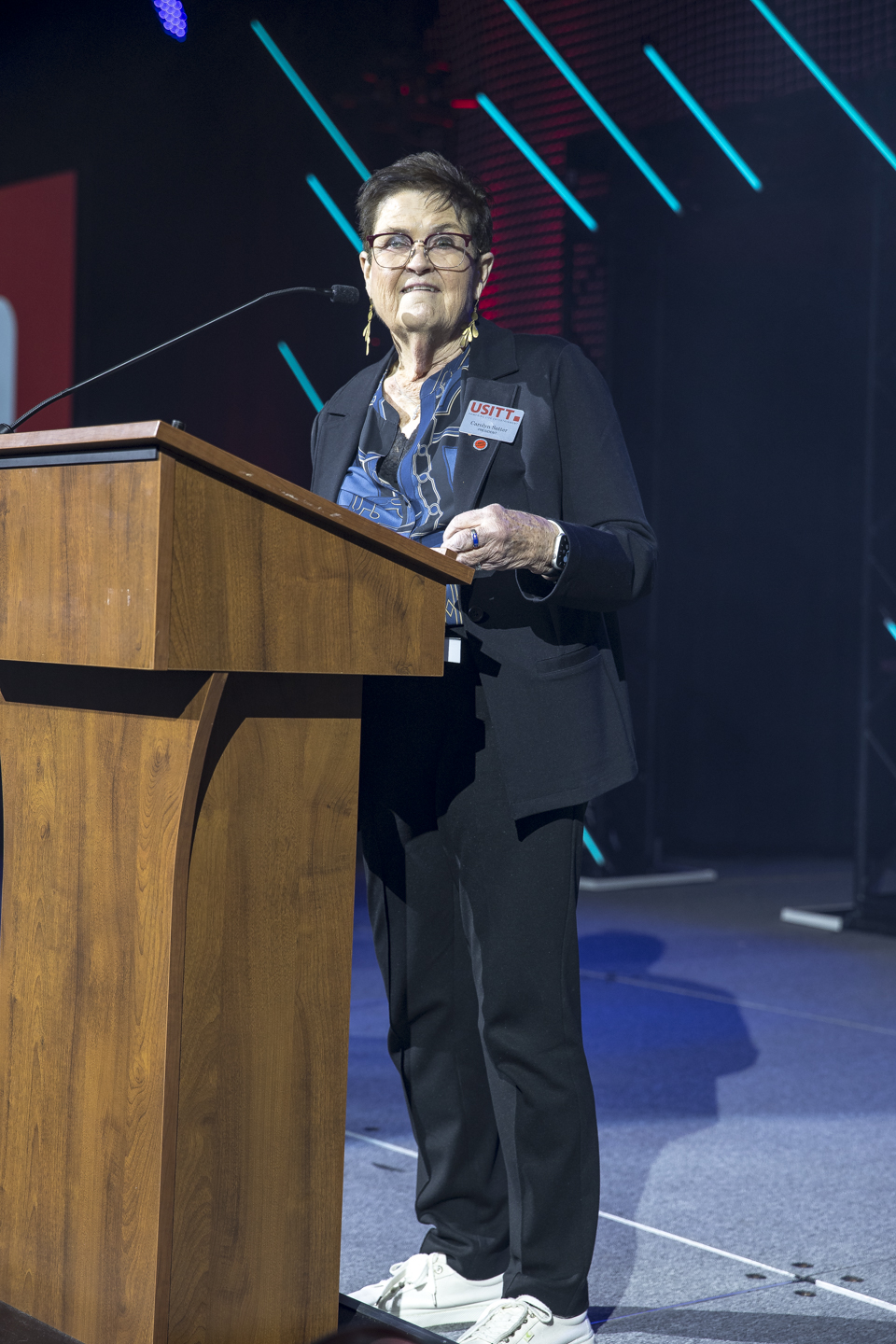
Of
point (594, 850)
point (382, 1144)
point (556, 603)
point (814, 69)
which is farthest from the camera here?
point (594, 850)

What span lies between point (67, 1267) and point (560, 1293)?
611 mm

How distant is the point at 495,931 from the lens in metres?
1.63

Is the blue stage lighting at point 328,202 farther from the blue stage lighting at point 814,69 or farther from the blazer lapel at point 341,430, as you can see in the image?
the blazer lapel at point 341,430

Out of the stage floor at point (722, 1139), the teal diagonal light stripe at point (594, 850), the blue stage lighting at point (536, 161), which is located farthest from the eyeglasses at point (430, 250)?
the teal diagonal light stripe at point (594, 850)

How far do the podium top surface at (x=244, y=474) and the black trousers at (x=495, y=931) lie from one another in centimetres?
33

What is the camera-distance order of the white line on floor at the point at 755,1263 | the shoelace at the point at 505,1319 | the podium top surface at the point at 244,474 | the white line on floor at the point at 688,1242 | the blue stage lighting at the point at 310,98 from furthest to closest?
the blue stage lighting at the point at 310,98 → the white line on floor at the point at 688,1242 → the white line on floor at the point at 755,1263 → the shoelace at the point at 505,1319 → the podium top surface at the point at 244,474

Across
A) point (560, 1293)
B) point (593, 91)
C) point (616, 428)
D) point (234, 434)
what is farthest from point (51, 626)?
point (593, 91)

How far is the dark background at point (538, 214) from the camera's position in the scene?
5.22 m

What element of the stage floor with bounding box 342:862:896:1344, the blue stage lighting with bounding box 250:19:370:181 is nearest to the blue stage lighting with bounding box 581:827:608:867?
the stage floor with bounding box 342:862:896:1344

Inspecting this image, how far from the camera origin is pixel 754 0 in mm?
5000

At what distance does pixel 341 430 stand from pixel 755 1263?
140 centimetres

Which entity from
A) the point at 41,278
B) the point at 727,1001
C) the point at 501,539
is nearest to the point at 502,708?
the point at 501,539

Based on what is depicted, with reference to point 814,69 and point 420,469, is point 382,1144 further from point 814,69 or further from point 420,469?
point 814,69

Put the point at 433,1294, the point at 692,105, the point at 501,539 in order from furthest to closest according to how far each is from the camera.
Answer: the point at 692,105 < the point at 433,1294 < the point at 501,539
